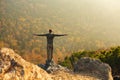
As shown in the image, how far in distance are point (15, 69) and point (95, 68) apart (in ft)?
25.9

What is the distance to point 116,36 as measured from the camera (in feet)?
630

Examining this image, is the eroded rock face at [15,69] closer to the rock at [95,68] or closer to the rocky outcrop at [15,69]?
the rocky outcrop at [15,69]

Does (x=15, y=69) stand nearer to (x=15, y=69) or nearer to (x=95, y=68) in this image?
(x=15, y=69)

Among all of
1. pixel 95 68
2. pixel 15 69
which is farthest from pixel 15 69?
pixel 95 68

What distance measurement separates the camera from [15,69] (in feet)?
31.2

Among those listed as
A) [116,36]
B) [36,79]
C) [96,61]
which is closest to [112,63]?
[96,61]

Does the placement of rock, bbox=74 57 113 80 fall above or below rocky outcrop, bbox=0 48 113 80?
below

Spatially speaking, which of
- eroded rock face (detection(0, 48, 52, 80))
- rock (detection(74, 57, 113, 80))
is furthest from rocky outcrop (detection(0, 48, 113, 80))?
rock (detection(74, 57, 113, 80))

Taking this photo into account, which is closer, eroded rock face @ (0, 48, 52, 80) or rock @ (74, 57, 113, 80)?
eroded rock face @ (0, 48, 52, 80)

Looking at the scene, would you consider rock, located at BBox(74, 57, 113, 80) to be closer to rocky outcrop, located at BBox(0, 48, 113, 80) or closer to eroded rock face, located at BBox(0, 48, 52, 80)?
rocky outcrop, located at BBox(0, 48, 113, 80)

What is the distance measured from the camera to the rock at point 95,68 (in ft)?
53.1

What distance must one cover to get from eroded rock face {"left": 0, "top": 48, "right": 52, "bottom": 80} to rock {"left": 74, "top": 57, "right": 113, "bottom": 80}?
639cm

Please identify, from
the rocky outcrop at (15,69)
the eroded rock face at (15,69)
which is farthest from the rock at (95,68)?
the eroded rock face at (15,69)

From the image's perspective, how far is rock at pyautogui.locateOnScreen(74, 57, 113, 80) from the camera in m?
16.2
